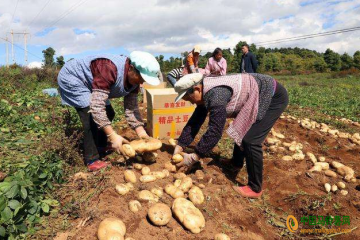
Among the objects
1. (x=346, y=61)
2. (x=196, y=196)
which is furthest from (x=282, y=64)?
(x=196, y=196)

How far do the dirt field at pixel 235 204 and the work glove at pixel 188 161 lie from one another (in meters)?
0.19

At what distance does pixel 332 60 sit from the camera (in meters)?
38.3

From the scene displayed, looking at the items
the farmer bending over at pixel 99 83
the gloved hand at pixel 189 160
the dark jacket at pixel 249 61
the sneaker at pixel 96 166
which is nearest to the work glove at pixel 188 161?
the gloved hand at pixel 189 160

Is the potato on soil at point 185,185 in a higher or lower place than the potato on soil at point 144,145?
lower

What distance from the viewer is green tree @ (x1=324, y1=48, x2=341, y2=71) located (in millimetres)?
37312

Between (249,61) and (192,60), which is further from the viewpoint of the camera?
(249,61)

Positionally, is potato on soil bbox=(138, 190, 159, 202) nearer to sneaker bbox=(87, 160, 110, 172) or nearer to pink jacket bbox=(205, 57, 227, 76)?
sneaker bbox=(87, 160, 110, 172)

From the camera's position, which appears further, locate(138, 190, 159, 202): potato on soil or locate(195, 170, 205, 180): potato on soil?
locate(195, 170, 205, 180): potato on soil

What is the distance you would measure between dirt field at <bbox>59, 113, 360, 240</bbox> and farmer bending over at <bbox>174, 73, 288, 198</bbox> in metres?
0.27

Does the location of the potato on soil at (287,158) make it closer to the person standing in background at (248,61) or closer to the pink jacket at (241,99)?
the pink jacket at (241,99)

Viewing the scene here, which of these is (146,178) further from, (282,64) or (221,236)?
(282,64)

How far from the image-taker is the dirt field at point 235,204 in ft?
6.38

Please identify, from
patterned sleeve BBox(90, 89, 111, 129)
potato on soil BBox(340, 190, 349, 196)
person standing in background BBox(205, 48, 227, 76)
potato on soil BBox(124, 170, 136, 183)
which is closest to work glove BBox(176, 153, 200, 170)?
potato on soil BBox(124, 170, 136, 183)

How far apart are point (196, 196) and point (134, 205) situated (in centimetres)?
59
